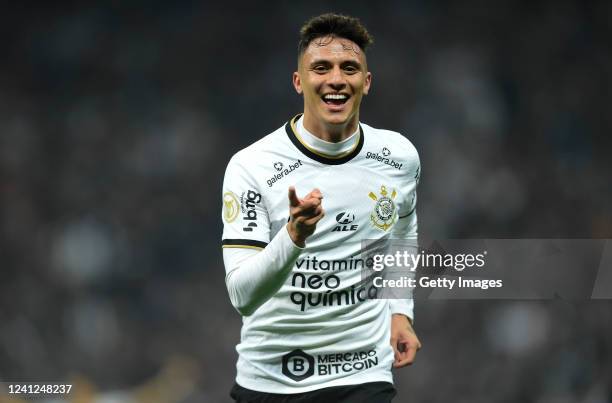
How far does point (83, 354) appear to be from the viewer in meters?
8.11

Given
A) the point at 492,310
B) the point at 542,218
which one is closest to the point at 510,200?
the point at 542,218

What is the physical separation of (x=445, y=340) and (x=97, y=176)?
11.0 feet

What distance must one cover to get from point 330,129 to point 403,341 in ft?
3.34

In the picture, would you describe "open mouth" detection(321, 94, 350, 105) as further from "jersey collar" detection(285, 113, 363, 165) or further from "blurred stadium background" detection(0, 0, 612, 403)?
"blurred stadium background" detection(0, 0, 612, 403)

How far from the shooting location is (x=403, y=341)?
4.25 metres

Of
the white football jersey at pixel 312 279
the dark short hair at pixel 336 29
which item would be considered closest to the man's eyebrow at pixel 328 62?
the dark short hair at pixel 336 29

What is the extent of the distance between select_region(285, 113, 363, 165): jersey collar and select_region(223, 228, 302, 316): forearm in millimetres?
567

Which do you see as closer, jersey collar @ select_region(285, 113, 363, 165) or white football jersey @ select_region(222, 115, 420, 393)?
white football jersey @ select_region(222, 115, 420, 393)

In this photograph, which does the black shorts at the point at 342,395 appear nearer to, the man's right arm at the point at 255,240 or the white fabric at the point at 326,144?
the man's right arm at the point at 255,240

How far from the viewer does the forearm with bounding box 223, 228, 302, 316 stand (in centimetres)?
338

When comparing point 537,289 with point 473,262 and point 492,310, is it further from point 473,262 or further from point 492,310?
point 473,262

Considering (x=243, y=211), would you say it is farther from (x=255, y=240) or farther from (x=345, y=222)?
(x=345, y=222)

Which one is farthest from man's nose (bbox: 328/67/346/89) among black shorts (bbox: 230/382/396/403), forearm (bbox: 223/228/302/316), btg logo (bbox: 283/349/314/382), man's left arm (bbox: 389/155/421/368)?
black shorts (bbox: 230/382/396/403)
